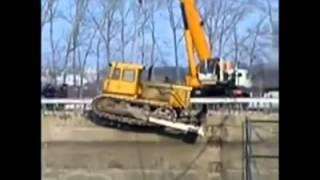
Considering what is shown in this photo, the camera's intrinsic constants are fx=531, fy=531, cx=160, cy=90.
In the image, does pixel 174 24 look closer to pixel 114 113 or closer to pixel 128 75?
pixel 128 75

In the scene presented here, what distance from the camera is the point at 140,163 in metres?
1.75

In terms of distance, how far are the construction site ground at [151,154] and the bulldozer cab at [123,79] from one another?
0.15m

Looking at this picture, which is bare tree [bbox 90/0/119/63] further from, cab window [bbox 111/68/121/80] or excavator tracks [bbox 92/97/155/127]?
excavator tracks [bbox 92/97/155/127]

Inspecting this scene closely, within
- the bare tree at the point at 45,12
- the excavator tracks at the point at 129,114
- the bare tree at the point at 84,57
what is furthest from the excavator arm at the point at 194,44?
the bare tree at the point at 45,12

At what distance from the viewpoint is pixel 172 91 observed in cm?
173

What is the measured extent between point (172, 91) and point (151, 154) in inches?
8.7

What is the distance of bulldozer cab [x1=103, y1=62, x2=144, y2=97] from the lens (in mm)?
1694

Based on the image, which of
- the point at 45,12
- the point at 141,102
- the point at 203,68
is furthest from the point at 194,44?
the point at 45,12

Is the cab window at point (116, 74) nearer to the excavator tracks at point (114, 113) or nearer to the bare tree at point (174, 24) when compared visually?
the excavator tracks at point (114, 113)

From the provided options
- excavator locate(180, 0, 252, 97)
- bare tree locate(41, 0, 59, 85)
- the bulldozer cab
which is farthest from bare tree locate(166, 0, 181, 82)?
bare tree locate(41, 0, 59, 85)
